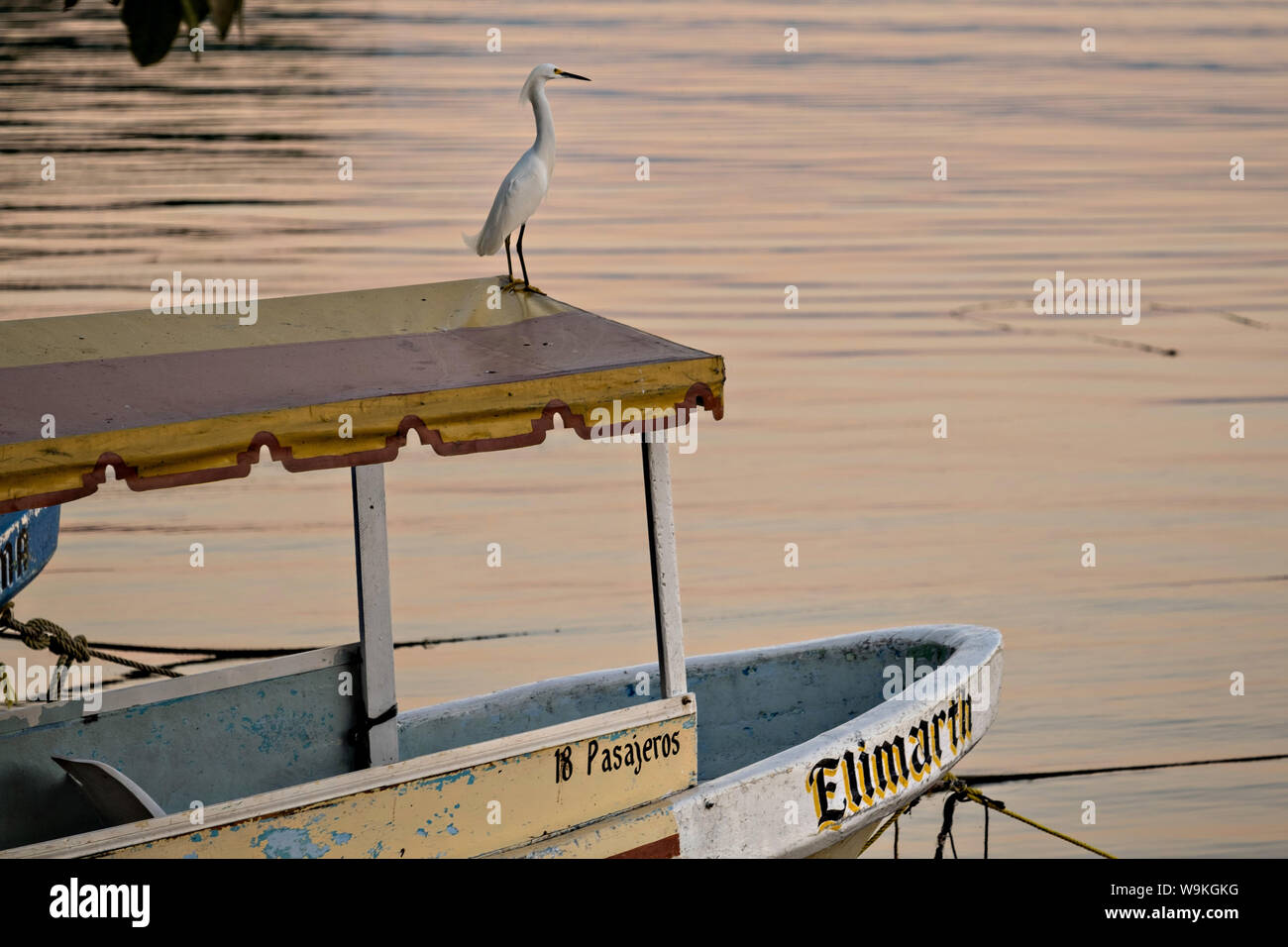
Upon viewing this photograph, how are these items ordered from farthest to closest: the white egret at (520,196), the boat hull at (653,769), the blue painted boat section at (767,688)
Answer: the blue painted boat section at (767,688), the white egret at (520,196), the boat hull at (653,769)

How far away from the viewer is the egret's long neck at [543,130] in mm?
4902

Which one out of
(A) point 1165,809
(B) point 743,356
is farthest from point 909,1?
(A) point 1165,809

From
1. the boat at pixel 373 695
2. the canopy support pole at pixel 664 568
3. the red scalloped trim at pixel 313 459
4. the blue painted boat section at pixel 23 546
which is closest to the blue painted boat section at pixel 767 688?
the boat at pixel 373 695

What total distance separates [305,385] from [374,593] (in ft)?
2.88

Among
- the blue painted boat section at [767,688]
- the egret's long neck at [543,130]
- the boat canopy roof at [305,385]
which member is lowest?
the blue painted boat section at [767,688]

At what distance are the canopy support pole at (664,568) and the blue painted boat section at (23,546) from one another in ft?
9.20

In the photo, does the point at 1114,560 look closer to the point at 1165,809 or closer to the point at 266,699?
the point at 1165,809

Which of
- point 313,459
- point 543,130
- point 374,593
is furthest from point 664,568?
point 543,130

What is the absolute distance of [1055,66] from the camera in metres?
20.1

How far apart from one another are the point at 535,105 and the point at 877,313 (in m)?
8.64

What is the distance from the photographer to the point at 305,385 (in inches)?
152

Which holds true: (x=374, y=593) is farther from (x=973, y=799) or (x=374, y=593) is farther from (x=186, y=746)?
(x=973, y=799)

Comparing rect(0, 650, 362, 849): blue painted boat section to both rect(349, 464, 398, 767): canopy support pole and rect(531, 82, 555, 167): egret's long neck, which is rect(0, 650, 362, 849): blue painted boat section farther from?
rect(531, 82, 555, 167): egret's long neck

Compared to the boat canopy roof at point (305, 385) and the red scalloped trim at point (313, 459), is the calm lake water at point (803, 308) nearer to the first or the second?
the boat canopy roof at point (305, 385)
